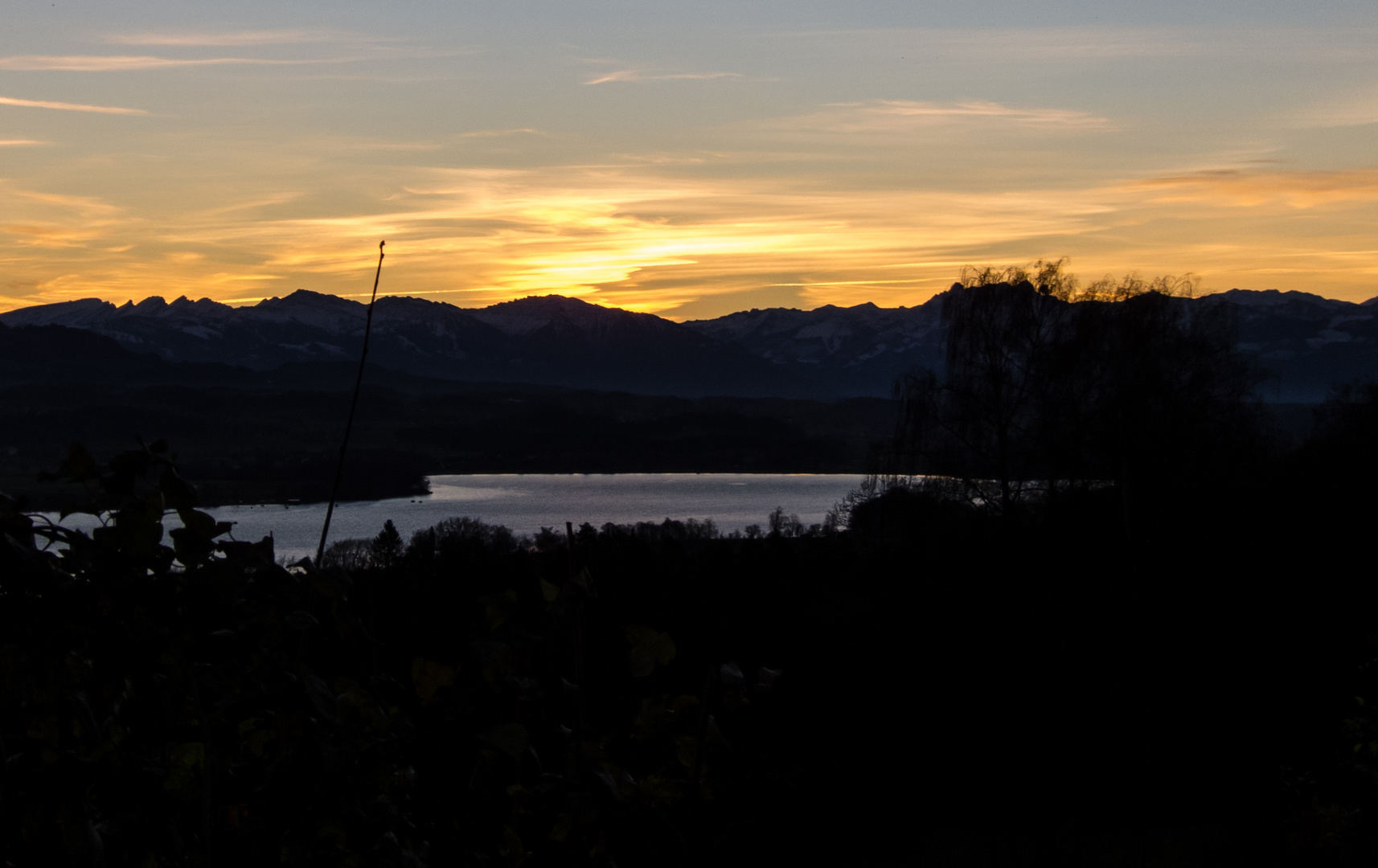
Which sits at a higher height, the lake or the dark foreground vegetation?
the dark foreground vegetation

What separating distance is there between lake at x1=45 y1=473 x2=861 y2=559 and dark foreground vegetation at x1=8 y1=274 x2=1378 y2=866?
3325 cm

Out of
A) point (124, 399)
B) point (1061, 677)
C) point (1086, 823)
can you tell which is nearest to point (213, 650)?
point (1086, 823)

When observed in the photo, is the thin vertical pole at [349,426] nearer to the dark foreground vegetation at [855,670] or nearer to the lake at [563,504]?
the dark foreground vegetation at [855,670]

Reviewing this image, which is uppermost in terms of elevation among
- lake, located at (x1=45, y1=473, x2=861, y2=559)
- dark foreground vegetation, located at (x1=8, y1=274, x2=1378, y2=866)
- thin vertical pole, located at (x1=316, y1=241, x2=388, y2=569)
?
thin vertical pole, located at (x1=316, y1=241, x2=388, y2=569)

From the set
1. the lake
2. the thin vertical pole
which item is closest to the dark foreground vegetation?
the thin vertical pole

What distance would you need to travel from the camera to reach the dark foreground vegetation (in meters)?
1.41

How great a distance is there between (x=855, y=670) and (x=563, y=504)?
81.2 metres

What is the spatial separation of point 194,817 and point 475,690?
387 mm

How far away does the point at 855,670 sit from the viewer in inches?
810

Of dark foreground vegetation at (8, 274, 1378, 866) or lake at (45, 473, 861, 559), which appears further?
lake at (45, 473, 861, 559)

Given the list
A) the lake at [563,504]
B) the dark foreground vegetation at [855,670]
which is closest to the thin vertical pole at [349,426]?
the dark foreground vegetation at [855,670]

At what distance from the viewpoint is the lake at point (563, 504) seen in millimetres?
71312

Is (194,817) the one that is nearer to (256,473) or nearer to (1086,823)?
(1086,823)

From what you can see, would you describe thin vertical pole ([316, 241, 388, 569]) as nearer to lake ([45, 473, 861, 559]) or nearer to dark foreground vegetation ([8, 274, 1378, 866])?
dark foreground vegetation ([8, 274, 1378, 866])
